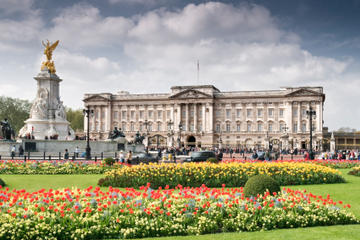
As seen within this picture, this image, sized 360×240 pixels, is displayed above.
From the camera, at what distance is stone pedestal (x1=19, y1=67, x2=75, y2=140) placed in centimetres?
3372

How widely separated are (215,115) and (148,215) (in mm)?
75956

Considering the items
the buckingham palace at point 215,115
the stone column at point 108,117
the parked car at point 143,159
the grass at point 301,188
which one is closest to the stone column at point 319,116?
the buckingham palace at point 215,115

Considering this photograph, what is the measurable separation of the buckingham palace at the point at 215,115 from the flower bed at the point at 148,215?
67.6 meters

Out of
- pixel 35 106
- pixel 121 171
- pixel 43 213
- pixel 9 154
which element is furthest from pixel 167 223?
pixel 35 106

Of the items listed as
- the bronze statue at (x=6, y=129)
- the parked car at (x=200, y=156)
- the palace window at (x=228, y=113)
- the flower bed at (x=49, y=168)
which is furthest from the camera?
the palace window at (x=228, y=113)

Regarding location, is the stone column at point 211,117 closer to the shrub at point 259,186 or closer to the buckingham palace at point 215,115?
the buckingham palace at point 215,115

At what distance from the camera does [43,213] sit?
7285mm

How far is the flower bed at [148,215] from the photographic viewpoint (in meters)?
7.07

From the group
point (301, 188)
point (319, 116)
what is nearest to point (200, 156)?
point (301, 188)

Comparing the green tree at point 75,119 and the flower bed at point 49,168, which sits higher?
the green tree at point 75,119

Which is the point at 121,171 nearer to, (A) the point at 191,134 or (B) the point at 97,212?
(B) the point at 97,212

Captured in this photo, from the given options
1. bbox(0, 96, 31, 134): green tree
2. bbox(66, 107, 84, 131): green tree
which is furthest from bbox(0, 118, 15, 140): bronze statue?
bbox(66, 107, 84, 131): green tree

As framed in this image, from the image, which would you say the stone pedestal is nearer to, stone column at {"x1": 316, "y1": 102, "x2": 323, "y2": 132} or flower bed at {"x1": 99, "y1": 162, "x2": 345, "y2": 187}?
flower bed at {"x1": 99, "y1": 162, "x2": 345, "y2": 187}

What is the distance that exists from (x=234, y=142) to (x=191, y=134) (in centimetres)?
1003
